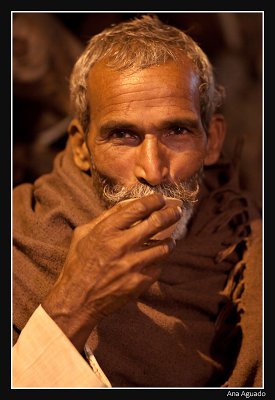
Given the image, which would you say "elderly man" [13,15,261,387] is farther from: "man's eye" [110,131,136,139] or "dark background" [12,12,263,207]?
"dark background" [12,12,263,207]

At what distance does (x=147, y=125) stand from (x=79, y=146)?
46 cm

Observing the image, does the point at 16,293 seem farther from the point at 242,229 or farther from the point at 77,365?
the point at 242,229

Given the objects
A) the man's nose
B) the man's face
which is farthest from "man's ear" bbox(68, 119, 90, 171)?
the man's nose

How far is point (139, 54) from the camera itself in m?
1.69

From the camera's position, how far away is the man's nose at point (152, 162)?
5.11ft

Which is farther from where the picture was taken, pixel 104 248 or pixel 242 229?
pixel 242 229

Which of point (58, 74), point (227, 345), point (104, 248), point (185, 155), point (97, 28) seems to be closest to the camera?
point (104, 248)

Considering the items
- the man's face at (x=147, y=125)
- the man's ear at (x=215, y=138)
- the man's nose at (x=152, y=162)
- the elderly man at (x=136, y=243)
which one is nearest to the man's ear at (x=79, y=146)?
the elderly man at (x=136, y=243)

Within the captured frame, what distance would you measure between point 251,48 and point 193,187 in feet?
4.89

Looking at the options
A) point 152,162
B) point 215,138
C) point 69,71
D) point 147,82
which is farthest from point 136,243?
point 69,71

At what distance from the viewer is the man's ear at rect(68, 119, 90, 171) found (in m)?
1.95

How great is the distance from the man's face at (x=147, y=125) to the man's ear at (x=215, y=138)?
0.27 metres

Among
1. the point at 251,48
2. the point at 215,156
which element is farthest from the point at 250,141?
the point at 215,156

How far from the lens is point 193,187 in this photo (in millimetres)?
1749
